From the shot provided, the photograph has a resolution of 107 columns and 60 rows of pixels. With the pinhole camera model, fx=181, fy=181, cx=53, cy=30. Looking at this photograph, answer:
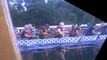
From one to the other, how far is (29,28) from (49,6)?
16 centimetres

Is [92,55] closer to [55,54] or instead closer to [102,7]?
[55,54]

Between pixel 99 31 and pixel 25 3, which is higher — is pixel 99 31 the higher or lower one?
the lower one

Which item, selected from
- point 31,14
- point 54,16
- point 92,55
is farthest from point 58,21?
point 92,55

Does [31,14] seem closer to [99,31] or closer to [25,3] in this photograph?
[25,3]

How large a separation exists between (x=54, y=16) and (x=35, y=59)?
0.87 feet

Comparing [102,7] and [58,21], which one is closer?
[102,7]

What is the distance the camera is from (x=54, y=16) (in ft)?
3.25

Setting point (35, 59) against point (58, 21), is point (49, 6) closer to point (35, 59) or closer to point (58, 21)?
point (58, 21)

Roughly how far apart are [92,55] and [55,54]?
20 cm

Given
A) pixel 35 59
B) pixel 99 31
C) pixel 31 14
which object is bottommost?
pixel 35 59

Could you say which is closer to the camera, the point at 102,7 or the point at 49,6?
the point at 102,7

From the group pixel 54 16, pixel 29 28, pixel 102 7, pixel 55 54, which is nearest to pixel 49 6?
pixel 54 16

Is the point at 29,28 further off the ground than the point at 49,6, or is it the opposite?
the point at 49,6

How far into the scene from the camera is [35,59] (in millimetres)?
1019
